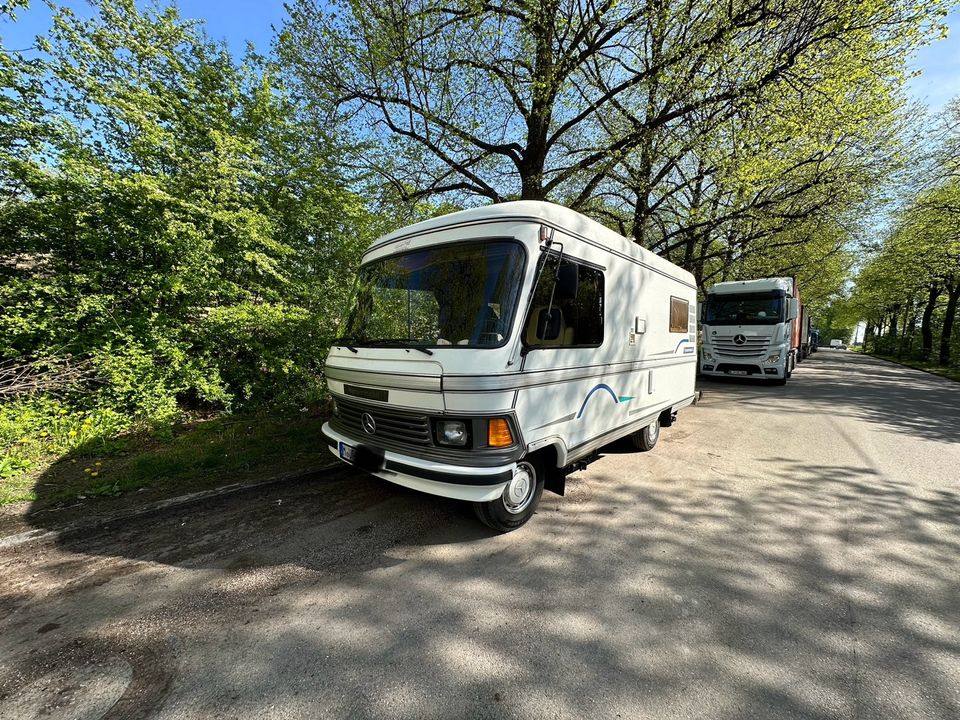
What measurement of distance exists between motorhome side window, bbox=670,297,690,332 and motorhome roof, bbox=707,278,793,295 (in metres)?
7.62

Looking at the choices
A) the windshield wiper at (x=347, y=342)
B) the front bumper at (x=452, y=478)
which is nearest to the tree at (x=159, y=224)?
the windshield wiper at (x=347, y=342)

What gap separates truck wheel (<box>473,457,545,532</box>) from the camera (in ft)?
10.8

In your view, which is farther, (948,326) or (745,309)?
(948,326)

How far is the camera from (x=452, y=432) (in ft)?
10.0

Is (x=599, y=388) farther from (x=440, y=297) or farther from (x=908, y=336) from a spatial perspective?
(x=908, y=336)

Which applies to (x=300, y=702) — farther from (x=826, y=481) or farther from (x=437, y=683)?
(x=826, y=481)

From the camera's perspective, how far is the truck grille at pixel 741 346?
39.2ft

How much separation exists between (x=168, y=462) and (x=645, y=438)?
6.09 m

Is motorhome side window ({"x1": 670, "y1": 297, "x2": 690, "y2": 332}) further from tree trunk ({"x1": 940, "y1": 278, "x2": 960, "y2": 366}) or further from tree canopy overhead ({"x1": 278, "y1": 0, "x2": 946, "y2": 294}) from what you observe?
tree trunk ({"x1": 940, "y1": 278, "x2": 960, "y2": 366})

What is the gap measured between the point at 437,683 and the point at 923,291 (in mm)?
39575

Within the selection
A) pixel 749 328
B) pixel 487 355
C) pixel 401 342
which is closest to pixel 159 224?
pixel 401 342

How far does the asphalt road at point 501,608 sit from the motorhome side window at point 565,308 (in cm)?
168

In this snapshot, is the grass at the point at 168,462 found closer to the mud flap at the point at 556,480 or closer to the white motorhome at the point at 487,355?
the white motorhome at the point at 487,355

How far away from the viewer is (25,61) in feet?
17.4
